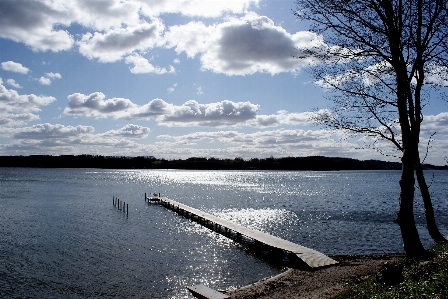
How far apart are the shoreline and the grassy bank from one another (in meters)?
2.82

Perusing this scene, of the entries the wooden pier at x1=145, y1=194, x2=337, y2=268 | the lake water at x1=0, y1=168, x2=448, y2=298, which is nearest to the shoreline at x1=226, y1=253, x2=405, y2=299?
the wooden pier at x1=145, y1=194, x2=337, y2=268

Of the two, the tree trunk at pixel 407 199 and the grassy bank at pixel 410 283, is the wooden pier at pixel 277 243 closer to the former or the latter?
the grassy bank at pixel 410 283

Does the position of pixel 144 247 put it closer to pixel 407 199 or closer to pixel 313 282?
pixel 313 282

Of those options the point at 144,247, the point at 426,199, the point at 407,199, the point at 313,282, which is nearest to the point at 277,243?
the point at 313,282

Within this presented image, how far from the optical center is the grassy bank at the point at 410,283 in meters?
7.15

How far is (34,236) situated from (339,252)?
22168 millimetres

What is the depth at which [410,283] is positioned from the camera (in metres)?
8.47

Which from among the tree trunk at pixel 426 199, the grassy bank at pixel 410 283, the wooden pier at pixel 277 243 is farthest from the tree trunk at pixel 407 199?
the wooden pier at pixel 277 243

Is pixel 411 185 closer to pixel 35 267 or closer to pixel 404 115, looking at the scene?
pixel 404 115

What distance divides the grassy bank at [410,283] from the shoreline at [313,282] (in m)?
2.82

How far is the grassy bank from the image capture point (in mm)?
7148

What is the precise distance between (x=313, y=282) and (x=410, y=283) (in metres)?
7.64

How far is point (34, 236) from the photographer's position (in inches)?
1111

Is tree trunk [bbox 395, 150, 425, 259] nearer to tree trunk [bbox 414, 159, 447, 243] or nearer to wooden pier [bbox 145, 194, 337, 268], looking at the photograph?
tree trunk [bbox 414, 159, 447, 243]
